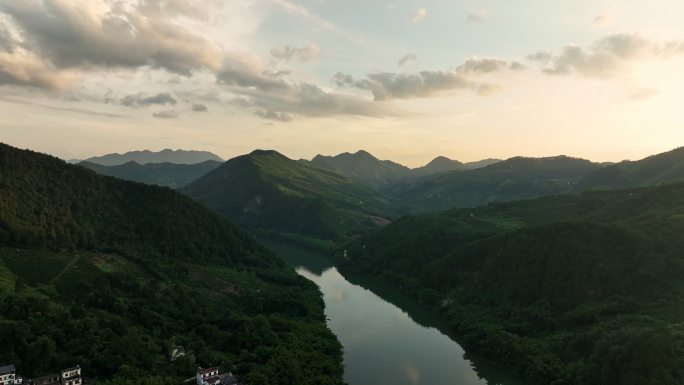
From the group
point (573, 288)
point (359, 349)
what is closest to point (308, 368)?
point (359, 349)

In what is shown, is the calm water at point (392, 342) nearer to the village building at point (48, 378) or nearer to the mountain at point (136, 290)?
the mountain at point (136, 290)

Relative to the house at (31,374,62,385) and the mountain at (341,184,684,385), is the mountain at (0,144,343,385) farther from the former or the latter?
the mountain at (341,184,684,385)

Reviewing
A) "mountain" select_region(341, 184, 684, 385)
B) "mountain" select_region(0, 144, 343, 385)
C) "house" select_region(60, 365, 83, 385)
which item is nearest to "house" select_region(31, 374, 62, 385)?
"house" select_region(60, 365, 83, 385)

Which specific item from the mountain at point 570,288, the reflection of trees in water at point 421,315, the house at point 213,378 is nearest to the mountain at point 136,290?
the house at point 213,378

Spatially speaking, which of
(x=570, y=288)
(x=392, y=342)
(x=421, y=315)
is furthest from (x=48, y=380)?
(x=570, y=288)

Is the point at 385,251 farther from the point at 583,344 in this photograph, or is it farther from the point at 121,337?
the point at 121,337

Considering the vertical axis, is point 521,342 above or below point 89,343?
below

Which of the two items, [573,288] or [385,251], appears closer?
[573,288]
